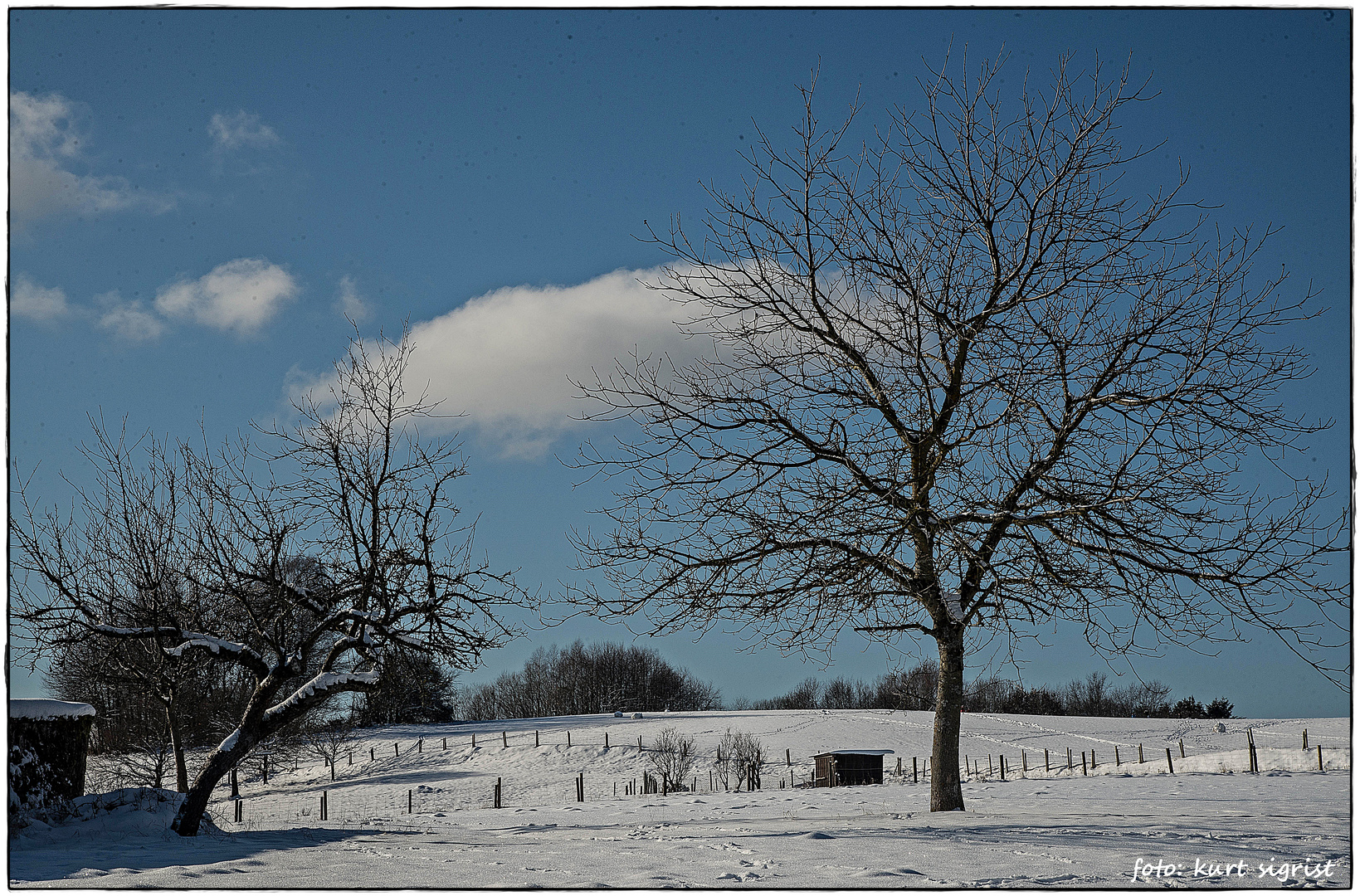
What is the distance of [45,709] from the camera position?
7.30m

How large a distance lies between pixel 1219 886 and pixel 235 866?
5.93 metres

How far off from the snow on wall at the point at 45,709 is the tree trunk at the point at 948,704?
8309mm

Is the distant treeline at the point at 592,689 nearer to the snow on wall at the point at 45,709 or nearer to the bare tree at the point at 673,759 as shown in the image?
the bare tree at the point at 673,759

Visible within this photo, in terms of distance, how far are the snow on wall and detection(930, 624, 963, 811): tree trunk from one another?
8.31m

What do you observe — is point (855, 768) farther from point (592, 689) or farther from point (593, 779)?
point (592, 689)

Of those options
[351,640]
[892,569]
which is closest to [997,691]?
[892,569]

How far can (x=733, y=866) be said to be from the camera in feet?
18.1

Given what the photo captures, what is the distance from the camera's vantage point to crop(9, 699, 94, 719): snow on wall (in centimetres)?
709

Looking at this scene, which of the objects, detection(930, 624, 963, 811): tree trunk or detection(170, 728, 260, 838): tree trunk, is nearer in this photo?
detection(170, 728, 260, 838): tree trunk

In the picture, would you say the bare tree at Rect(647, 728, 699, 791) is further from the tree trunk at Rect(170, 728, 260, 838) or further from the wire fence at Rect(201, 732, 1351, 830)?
the tree trunk at Rect(170, 728, 260, 838)

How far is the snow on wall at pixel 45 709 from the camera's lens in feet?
23.2

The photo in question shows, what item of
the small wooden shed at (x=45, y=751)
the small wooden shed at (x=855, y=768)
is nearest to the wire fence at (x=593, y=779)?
the small wooden shed at (x=855, y=768)

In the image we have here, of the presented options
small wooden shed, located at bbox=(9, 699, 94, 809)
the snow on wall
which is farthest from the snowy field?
the snow on wall

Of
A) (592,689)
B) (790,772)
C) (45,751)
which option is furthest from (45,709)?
(592,689)
